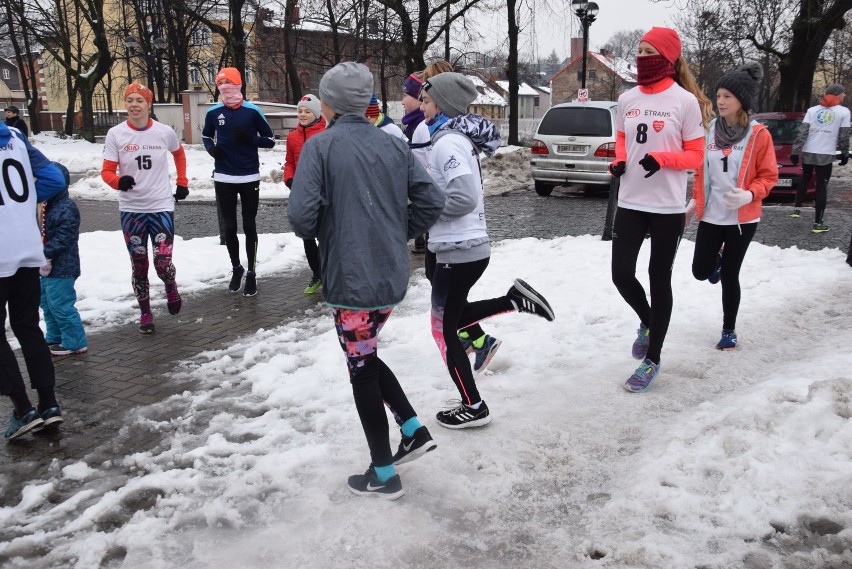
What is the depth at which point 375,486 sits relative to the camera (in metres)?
3.27

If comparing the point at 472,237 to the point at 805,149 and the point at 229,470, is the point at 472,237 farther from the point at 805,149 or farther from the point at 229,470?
the point at 805,149

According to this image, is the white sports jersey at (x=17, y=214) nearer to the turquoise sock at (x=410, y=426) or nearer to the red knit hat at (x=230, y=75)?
the turquoise sock at (x=410, y=426)

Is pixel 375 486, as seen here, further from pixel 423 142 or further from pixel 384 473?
pixel 423 142

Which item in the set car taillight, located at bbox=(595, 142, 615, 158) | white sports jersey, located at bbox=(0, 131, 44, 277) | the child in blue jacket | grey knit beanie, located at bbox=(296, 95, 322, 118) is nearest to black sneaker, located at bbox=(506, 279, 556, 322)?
white sports jersey, located at bbox=(0, 131, 44, 277)

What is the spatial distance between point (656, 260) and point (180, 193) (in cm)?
431

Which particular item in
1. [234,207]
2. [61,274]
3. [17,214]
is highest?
[17,214]

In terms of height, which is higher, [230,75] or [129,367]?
[230,75]

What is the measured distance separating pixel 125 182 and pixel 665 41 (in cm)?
414

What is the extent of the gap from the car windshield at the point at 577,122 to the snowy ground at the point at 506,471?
9.96m

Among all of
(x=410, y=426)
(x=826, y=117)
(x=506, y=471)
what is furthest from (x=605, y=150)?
(x=410, y=426)

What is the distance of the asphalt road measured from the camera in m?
9.89

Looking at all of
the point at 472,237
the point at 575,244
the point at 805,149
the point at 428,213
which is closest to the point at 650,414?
the point at 472,237

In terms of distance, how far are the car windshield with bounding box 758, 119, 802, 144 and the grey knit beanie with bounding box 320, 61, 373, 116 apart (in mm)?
13673

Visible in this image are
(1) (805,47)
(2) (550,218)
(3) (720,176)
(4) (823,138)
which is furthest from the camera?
(1) (805,47)
